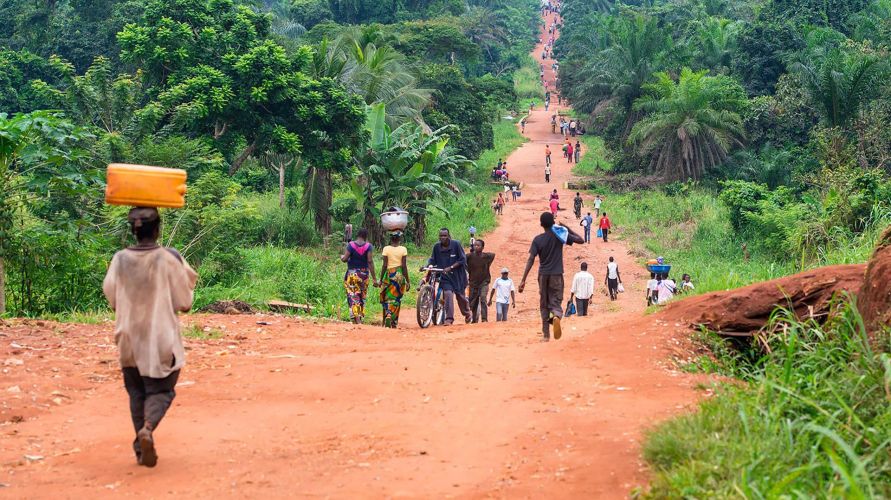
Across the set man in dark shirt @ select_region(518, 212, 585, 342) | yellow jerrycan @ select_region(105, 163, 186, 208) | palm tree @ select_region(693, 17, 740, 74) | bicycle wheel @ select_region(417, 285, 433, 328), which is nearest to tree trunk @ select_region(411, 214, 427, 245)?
bicycle wheel @ select_region(417, 285, 433, 328)

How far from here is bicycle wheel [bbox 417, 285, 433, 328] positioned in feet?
47.0

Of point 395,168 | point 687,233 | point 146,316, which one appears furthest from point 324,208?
point 146,316

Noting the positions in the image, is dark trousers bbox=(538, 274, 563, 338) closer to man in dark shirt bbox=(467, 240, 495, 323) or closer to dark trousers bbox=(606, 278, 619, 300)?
man in dark shirt bbox=(467, 240, 495, 323)

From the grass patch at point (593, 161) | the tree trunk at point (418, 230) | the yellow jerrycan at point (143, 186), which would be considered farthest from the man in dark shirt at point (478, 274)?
the grass patch at point (593, 161)

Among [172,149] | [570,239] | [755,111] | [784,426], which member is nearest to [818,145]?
[755,111]

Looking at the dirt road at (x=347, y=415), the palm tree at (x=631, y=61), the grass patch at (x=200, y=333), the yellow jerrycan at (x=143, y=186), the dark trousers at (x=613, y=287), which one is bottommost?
the dark trousers at (x=613, y=287)

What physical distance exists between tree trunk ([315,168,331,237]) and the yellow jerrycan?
22.2 meters

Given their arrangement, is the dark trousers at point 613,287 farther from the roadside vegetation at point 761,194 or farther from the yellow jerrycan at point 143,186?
the yellow jerrycan at point 143,186

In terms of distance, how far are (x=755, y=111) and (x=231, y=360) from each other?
36.4m

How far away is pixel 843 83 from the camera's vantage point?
114ft

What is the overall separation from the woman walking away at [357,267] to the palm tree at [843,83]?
25260 mm

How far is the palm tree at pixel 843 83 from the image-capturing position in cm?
3440

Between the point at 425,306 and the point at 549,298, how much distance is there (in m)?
3.15

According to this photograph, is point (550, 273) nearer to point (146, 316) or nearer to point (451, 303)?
point (451, 303)
